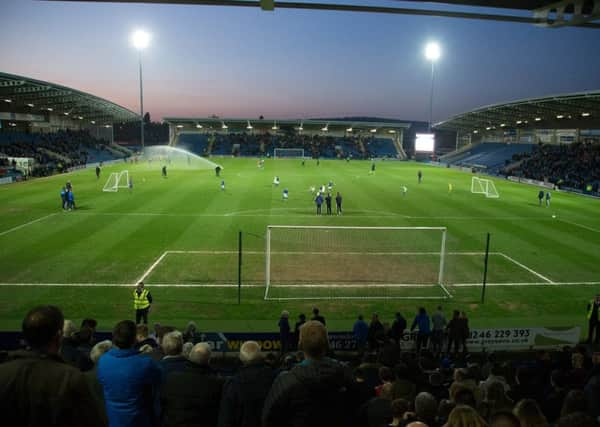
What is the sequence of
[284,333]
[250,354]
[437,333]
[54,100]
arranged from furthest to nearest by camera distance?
[54,100], [437,333], [284,333], [250,354]

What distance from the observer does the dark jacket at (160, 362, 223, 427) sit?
13.6ft

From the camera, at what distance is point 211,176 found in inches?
2122

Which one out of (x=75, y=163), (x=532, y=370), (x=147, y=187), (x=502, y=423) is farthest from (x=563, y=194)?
(x=75, y=163)

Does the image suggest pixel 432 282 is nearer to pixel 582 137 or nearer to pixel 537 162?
pixel 537 162

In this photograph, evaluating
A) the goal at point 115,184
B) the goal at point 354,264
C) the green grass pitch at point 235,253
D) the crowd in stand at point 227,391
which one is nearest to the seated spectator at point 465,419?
the crowd in stand at point 227,391

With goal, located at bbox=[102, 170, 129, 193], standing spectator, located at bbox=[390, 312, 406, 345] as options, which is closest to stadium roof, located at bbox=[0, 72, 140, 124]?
goal, located at bbox=[102, 170, 129, 193]

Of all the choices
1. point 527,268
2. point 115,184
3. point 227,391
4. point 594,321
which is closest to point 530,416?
point 227,391

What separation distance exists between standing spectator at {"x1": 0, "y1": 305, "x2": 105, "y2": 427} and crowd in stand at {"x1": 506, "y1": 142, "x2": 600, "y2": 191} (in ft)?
170

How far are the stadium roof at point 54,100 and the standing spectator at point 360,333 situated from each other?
45.0 meters

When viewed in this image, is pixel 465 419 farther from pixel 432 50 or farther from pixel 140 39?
pixel 432 50

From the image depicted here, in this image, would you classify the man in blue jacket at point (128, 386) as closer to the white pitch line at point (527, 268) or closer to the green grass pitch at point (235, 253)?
the green grass pitch at point (235, 253)

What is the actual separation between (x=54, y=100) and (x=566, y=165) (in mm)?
67775

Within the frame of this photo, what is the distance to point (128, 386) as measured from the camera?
13.2 ft

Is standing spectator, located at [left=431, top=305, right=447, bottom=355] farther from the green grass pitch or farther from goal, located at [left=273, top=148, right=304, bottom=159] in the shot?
goal, located at [left=273, top=148, right=304, bottom=159]
